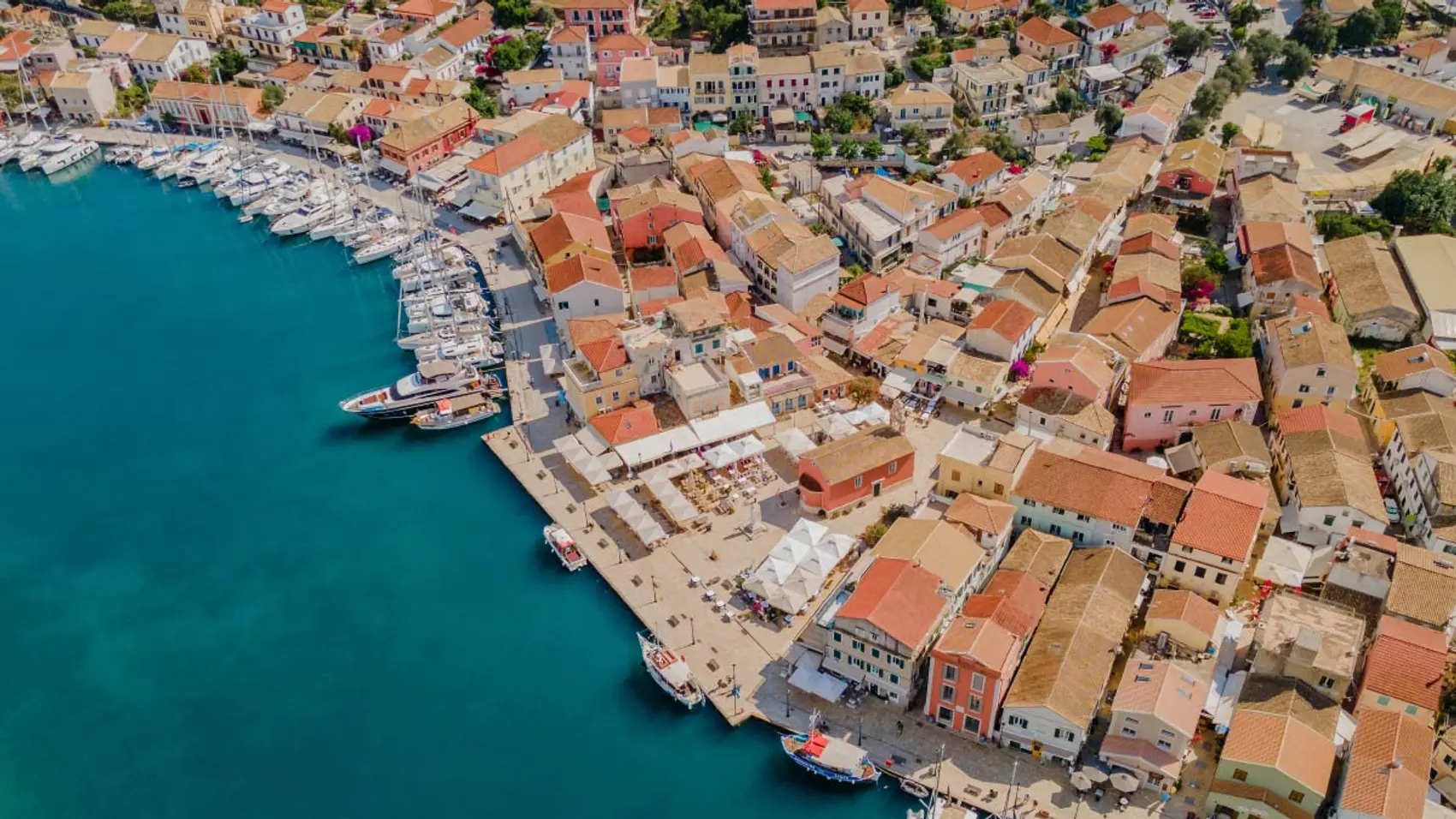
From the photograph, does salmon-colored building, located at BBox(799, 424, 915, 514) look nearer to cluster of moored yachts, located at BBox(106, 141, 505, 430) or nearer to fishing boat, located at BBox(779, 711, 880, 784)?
fishing boat, located at BBox(779, 711, 880, 784)

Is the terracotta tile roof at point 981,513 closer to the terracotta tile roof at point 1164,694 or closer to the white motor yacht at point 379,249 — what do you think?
the terracotta tile roof at point 1164,694

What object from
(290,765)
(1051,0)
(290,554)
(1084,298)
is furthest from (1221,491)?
(1051,0)

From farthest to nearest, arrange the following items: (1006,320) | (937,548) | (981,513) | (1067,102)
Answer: (1067,102) < (1006,320) < (981,513) < (937,548)

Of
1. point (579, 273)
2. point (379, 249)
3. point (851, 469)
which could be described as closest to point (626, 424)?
point (851, 469)

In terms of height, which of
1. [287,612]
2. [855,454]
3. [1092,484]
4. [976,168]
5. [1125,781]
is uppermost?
[976,168]

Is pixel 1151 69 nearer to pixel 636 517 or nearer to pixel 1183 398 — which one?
pixel 1183 398

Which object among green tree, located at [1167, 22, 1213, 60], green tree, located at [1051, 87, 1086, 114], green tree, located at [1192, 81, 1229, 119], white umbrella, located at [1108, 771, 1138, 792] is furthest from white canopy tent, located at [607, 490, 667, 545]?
green tree, located at [1167, 22, 1213, 60]
